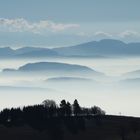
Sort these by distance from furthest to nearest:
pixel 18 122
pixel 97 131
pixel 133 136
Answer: pixel 18 122
pixel 97 131
pixel 133 136

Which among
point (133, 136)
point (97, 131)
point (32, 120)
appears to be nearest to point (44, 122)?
point (32, 120)

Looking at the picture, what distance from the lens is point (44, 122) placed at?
194750 millimetres

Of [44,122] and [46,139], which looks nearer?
[46,139]

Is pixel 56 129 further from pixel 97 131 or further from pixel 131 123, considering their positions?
pixel 131 123

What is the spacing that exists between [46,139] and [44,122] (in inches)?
704

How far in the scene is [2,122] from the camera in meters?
200

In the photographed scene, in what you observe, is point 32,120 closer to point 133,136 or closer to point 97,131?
point 97,131

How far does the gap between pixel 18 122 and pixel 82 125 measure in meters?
21.1

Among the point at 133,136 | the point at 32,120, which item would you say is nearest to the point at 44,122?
the point at 32,120

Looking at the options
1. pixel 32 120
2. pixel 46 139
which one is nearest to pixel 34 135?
pixel 46 139

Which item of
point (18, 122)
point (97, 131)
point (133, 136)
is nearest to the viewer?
point (133, 136)

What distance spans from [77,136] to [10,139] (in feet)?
67.2

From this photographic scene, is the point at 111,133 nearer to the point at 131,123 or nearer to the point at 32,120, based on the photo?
the point at 131,123

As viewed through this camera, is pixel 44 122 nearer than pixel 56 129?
No
